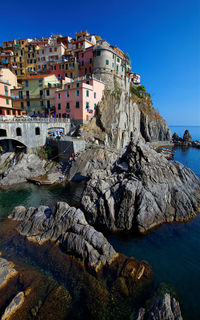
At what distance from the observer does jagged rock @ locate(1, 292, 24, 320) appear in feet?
38.8

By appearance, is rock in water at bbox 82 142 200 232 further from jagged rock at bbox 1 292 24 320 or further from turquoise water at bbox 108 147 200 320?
jagged rock at bbox 1 292 24 320

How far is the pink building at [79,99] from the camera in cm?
4847

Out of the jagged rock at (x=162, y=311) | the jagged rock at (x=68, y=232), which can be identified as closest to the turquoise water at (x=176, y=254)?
the jagged rock at (x=162, y=311)

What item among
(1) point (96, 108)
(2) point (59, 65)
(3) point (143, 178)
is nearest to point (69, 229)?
(3) point (143, 178)

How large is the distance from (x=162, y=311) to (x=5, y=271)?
13253 mm

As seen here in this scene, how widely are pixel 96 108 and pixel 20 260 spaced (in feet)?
148

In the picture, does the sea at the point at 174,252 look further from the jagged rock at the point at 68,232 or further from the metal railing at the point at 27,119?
the metal railing at the point at 27,119

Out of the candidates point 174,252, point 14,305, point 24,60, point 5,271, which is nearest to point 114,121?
point 174,252

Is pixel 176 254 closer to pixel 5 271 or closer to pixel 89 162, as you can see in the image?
pixel 5 271

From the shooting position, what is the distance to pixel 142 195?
2289 centimetres

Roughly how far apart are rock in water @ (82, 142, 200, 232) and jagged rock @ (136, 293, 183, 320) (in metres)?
9.69

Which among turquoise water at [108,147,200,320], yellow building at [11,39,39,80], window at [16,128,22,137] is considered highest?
yellow building at [11,39,39,80]

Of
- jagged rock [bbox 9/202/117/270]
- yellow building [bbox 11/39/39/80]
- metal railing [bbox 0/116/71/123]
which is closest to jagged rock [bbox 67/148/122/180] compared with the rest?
metal railing [bbox 0/116/71/123]

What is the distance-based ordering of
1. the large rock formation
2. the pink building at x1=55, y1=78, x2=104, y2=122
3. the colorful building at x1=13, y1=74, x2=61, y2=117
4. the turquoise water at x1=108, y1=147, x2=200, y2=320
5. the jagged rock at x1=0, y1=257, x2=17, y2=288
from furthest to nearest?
1. the colorful building at x1=13, y1=74, x2=61, y2=117
2. the pink building at x1=55, y1=78, x2=104, y2=122
3. the large rock formation
4. the jagged rock at x1=0, y1=257, x2=17, y2=288
5. the turquoise water at x1=108, y1=147, x2=200, y2=320
